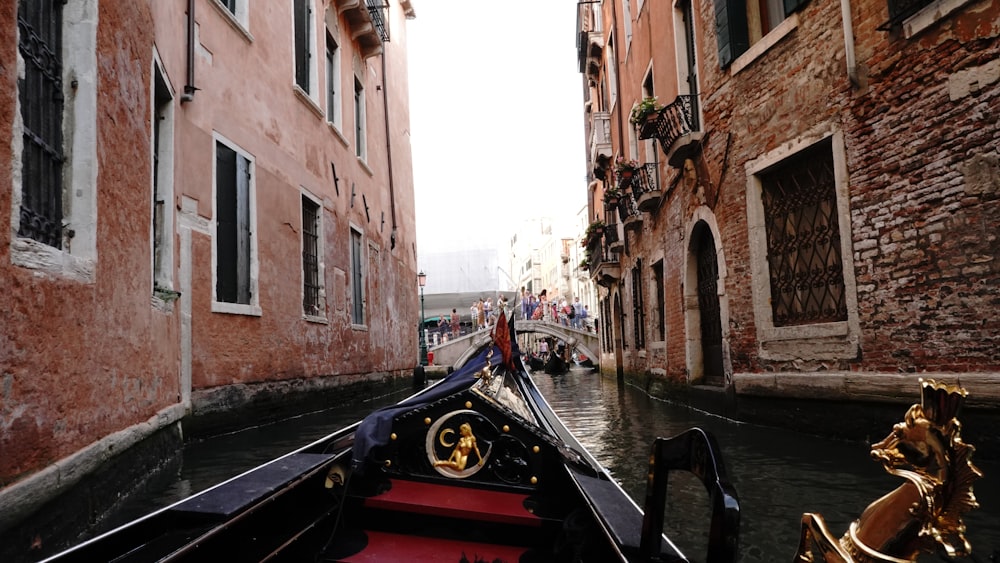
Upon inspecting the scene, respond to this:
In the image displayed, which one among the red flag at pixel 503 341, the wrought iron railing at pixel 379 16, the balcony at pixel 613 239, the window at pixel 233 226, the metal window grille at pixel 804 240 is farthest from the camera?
the balcony at pixel 613 239

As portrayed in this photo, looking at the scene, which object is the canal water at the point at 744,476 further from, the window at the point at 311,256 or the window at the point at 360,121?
the window at the point at 360,121

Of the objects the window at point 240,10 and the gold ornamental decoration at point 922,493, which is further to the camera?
the window at point 240,10

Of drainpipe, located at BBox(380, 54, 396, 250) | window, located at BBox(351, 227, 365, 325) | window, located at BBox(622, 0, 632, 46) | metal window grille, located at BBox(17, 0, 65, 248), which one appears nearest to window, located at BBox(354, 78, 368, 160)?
drainpipe, located at BBox(380, 54, 396, 250)

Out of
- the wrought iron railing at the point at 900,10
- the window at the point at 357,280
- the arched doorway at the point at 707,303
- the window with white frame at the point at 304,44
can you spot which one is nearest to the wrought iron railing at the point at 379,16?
the window with white frame at the point at 304,44

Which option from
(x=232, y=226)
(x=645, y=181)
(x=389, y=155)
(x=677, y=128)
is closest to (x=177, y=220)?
(x=232, y=226)

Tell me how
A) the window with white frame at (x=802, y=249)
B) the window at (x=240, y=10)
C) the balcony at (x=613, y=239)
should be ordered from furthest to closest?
the balcony at (x=613, y=239)
the window at (x=240, y=10)
the window with white frame at (x=802, y=249)

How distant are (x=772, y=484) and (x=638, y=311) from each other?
25.4 feet

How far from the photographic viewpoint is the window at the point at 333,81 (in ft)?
28.1

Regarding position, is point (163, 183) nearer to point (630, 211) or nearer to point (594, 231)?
point (630, 211)

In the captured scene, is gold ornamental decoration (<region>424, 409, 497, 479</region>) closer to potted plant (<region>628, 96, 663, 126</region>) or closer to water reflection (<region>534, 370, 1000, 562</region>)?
water reflection (<region>534, 370, 1000, 562</region>)

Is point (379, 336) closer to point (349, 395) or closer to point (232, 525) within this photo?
point (349, 395)

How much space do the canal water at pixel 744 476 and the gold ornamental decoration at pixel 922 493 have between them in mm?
603

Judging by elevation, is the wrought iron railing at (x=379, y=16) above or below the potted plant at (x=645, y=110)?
above

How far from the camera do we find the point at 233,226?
5.64 m
